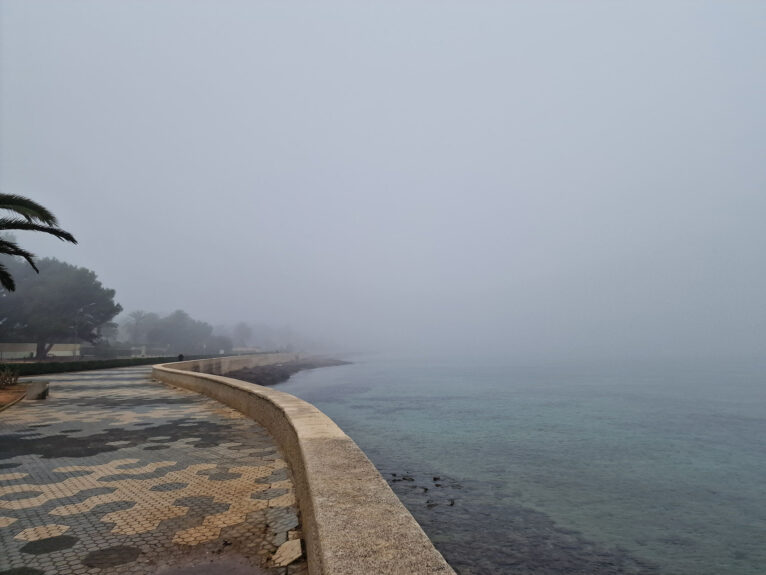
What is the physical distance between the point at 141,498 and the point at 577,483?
12.0m

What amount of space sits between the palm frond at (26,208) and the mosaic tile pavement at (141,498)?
6.17 metres

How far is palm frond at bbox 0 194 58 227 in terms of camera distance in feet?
38.1

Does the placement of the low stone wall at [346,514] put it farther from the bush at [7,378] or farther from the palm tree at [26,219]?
the bush at [7,378]

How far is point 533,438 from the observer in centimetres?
1959

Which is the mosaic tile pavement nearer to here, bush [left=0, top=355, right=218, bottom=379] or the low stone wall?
the low stone wall

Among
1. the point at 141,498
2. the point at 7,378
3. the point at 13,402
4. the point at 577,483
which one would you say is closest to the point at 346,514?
the point at 141,498

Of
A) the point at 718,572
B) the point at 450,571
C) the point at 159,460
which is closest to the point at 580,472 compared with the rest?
the point at 718,572

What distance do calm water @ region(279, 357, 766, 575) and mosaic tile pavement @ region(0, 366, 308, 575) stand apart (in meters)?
3.88

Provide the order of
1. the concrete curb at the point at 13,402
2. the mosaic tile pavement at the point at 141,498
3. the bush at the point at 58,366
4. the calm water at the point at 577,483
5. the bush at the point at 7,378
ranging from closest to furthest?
the mosaic tile pavement at the point at 141,498, the calm water at the point at 577,483, the concrete curb at the point at 13,402, the bush at the point at 7,378, the bush at the point at 58,366

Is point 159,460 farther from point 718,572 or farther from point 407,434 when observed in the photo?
point 407,434

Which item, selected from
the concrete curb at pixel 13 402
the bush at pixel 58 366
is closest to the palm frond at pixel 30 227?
the concrete curb at pixel 13 402

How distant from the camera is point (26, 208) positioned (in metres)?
11.9

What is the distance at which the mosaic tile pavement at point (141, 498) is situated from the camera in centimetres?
328

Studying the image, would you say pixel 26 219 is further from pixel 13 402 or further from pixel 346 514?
pixel 346 514
